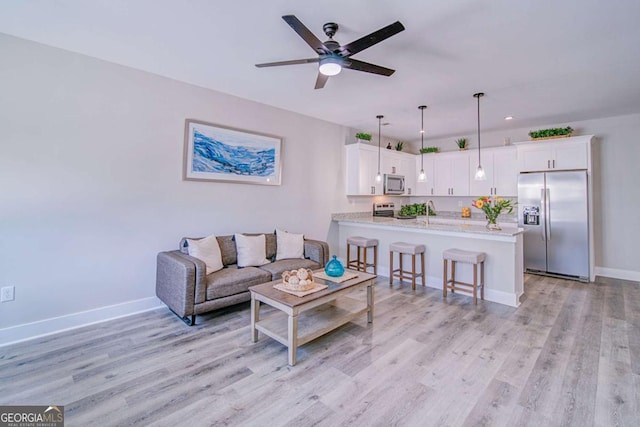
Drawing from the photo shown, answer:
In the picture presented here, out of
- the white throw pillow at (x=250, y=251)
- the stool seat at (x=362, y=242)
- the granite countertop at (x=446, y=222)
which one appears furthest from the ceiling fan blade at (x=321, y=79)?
the stool seat at (x=362, y=242)

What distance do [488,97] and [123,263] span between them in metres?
4.90

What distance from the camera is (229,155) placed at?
3.91 m

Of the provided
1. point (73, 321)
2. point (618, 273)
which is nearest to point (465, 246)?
point (618, 273)

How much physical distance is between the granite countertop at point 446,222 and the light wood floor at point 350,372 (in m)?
1.09

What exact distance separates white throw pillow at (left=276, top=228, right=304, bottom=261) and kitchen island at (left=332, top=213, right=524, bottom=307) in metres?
1.41

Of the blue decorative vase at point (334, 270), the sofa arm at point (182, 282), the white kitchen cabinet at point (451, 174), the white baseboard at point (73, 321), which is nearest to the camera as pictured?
the white baseboard at point (73, 321)

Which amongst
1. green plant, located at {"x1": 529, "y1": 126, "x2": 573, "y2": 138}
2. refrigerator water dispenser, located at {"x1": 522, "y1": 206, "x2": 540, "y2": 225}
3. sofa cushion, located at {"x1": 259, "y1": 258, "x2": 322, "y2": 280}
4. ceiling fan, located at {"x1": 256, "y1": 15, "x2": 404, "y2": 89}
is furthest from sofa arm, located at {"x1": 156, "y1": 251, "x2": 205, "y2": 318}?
green plant, located at {"x1": 529, "y1": 126, "x2": 573, "y2": 138}

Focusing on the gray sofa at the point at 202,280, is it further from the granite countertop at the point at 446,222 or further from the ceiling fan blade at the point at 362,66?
the ceiling fan blade at the point at 362,66

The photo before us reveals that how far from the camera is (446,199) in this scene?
264 inches

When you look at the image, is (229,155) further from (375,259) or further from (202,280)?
(375,259)

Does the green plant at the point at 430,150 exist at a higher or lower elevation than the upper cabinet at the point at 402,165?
higher

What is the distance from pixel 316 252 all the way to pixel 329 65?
98.6 inches

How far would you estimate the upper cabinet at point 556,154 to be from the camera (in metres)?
4.61

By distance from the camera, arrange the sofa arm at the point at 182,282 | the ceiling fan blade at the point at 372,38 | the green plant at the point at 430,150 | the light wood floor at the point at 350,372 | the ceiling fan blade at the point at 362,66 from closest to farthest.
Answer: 1. the light wood floor at the point at 350,372
2. the ceiling fan blade at the point at 372,38
3. the ceiling fan blade at the point at 362,66
4. the sofa arm at the point at 182,282
5. the green plant at the point at 430,150
